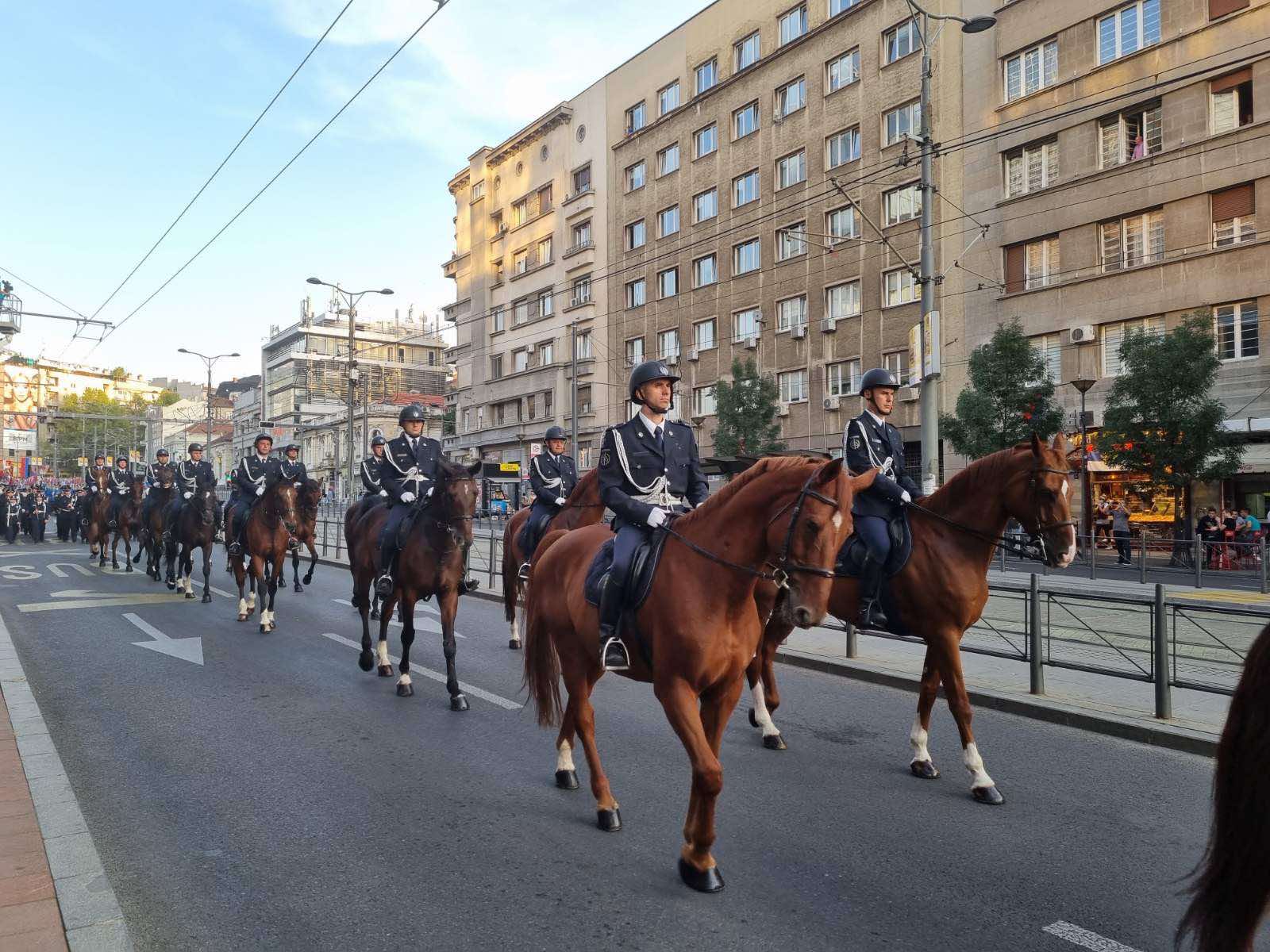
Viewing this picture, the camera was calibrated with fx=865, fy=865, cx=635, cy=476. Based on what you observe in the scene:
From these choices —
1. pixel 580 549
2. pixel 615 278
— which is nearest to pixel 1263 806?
pixel 580 549

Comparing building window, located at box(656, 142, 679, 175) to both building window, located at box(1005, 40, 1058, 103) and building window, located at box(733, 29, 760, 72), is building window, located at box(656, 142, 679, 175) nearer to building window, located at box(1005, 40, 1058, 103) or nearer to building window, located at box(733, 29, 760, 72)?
building window, located at box(733, 29, 760, 72)

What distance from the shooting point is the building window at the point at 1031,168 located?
30.7 meters

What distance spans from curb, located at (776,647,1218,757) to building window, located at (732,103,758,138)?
37.8m

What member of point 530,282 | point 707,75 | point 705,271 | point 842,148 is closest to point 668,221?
point 705,271

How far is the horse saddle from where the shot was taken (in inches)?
261

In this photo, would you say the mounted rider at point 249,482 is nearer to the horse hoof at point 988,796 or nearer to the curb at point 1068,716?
the curb at point 1068,716

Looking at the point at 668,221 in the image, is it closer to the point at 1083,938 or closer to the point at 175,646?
the point at 175,646

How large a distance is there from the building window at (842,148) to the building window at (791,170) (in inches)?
52.1

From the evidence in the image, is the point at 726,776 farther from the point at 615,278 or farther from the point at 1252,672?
the point at 615,278

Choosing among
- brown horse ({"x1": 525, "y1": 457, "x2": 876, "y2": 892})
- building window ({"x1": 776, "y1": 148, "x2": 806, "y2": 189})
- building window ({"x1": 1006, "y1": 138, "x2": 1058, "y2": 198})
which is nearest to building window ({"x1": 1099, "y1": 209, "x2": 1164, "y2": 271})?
building window ({"x1": 1006, "y1": 138, "x2": 1058, "y2": 198})

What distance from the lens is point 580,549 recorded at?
5.78 m

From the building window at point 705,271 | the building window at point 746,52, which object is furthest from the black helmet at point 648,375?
the building window at point 746,52

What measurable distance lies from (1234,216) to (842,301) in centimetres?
1480

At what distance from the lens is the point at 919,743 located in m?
6.32
